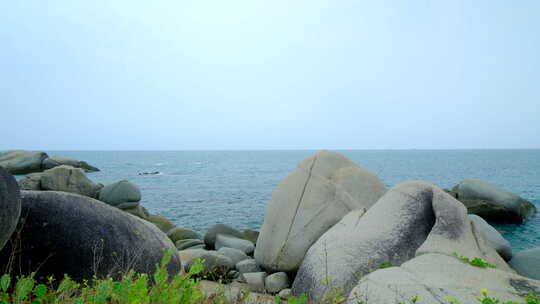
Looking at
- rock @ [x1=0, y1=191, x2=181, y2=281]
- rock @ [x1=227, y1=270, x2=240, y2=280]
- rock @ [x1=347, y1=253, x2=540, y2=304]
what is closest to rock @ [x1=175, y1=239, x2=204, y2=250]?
rock @ [x1=227, y1=270, x2=240, y2=280]

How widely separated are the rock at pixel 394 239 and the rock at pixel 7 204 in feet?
13.3

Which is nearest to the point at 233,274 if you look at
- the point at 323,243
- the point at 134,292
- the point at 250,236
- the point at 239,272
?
the point at 239,272

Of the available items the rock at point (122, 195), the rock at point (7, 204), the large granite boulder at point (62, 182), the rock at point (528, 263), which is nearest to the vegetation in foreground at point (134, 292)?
the rock at point (7, 204)

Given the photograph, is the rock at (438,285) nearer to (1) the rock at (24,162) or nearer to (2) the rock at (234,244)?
(2) the rock at (234,244)

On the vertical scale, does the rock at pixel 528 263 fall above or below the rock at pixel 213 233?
above

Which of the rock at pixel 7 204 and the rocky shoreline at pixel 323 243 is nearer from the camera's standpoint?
the rock at pixel 7 204

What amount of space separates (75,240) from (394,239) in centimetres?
486

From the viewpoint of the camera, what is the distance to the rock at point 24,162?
44688mm

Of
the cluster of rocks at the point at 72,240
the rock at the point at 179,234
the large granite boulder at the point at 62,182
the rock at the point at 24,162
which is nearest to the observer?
the cluster of rocks at the point at 72,240

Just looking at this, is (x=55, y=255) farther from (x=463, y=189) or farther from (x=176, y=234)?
(x=463, y=189)

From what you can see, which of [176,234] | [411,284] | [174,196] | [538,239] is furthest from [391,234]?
[174,196]

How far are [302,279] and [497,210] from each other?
622 inches

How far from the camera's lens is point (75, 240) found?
445 cm

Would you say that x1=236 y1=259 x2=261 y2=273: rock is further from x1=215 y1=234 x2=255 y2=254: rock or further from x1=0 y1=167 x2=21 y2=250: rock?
x1=0 y1=167 x2=21 y2=250: rock
